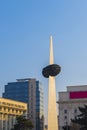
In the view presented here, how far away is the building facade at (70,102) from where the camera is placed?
504 feet

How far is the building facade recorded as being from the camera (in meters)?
154

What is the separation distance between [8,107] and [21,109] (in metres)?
12.6

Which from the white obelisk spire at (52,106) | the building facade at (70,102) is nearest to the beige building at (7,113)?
the building facade at (70,102)

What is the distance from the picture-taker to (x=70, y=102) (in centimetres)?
15450

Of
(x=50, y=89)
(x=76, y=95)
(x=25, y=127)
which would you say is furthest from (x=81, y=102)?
(x=50, y=89)

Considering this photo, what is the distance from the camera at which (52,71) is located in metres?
51.0

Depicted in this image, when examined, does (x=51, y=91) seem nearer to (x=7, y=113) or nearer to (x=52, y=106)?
(x=52, y=106)

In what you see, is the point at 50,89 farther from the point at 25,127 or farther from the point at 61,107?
the point at 61,107

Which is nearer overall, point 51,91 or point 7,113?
point 51,91

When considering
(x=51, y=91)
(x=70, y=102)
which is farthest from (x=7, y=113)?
(x=51, y=91)

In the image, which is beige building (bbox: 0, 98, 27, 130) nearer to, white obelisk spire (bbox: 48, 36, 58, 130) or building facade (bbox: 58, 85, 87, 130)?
building facade (bbox: 58, 85, 87, 130)

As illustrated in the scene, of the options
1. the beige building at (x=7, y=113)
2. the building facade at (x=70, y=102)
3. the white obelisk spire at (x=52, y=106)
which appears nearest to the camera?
the white obelisk spire at (x=52, y=106)

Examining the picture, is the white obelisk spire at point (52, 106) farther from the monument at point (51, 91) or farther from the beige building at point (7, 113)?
the beige building at point (7, 113)

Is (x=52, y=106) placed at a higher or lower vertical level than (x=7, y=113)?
lower
